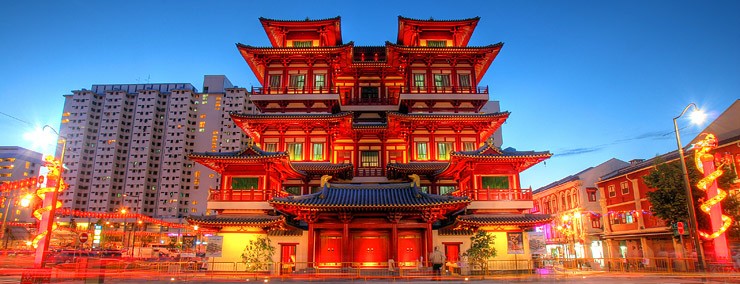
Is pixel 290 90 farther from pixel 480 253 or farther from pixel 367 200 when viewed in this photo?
pixel 480 253

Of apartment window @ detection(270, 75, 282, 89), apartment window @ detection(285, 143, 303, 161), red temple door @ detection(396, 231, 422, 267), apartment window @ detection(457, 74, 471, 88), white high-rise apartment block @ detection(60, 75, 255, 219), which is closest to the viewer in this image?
red temple door @ detection(396, 231, 422, 267)

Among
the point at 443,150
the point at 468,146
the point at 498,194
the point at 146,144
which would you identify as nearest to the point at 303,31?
the point at 443,150

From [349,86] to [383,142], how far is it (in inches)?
296

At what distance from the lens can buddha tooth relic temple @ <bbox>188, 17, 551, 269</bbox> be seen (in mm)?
27984

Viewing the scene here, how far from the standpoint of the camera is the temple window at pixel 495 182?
3109 cm

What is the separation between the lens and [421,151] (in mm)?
36656

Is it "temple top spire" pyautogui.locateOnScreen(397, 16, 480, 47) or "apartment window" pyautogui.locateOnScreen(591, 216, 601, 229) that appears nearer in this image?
"temple top spire" pyautogui.locateOnScreen(397, 16, 480, 47)

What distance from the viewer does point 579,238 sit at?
54.4 metres

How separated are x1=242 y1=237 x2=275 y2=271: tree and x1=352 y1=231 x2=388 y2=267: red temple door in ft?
18.3

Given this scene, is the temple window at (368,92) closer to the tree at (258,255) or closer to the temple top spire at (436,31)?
the temple top spire at (436,31)

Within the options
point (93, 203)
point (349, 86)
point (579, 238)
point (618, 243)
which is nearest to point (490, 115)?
point (349, 86)

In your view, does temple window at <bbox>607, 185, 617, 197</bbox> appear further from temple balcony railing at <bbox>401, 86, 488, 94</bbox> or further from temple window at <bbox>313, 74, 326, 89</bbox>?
temple window at <bbox>313, 74, 326, 89</bbox>

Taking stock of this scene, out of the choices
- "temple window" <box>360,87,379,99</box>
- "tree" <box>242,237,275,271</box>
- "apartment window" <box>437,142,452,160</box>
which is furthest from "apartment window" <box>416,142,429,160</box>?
"tree" <box>242,237,275,271</box>

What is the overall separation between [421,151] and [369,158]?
457 cm
